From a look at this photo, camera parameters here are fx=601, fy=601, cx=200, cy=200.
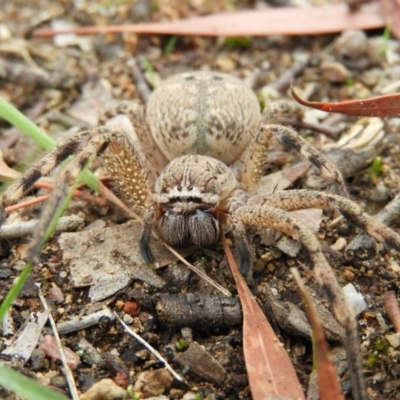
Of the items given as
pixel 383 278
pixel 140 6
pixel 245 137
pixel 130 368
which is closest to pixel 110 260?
pixel 130 368

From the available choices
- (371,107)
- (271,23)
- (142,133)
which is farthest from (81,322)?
(271,23)

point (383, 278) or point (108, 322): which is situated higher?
point (383, 278)

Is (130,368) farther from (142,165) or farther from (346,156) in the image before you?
(346,156)

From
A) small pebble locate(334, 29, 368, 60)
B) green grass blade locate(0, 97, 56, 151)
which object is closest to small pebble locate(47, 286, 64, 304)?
green grass blade locate(0, 97, 56, 151)

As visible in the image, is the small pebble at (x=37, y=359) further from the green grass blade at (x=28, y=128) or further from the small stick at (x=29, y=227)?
the green grass blade at (x=28, y=128)

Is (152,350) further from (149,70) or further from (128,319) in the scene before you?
(149,70)

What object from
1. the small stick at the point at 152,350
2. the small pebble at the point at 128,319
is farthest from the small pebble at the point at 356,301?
the small pebble at the point at 128,319
